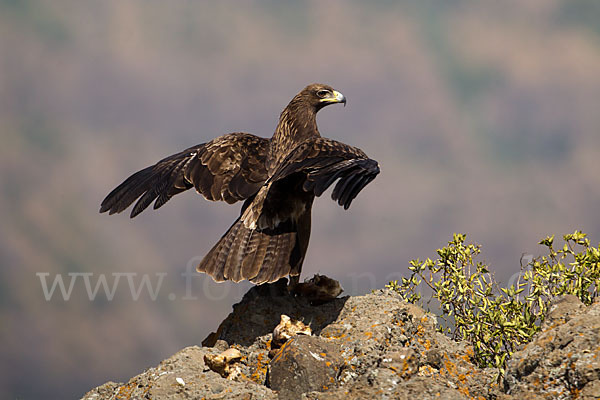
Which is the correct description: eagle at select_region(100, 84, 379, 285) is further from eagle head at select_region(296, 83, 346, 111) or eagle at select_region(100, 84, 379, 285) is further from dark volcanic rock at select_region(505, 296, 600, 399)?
dark volcanic rock at select_region(505, 296, 600, 399)

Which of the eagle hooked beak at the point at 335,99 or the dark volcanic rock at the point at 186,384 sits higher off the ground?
the eagle hooked beak at the point at 335,99

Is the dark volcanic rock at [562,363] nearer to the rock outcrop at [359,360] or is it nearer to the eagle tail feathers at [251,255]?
the rock outcrop at [359,360]

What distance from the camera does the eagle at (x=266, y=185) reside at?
649 centimetres

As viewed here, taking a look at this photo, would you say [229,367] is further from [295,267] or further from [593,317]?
[593,317]

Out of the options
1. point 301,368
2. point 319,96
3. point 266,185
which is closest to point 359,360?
point 301,368

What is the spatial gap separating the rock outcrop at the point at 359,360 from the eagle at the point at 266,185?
0.42m

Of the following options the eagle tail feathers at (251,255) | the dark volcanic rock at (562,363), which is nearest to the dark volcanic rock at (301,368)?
the eagle tail feathers at (251,255)

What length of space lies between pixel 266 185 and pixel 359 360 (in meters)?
2.32

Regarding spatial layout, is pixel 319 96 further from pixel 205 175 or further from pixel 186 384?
pixel 186 384

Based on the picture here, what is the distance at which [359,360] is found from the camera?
5602mm

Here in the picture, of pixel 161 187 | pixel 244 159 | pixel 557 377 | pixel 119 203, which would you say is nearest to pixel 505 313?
pixel 557 377

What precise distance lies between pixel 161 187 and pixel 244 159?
1.25 m

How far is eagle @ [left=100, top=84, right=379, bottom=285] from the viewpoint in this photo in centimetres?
649

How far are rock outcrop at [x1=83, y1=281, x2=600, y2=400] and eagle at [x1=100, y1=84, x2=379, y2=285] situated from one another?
421 millimetres
